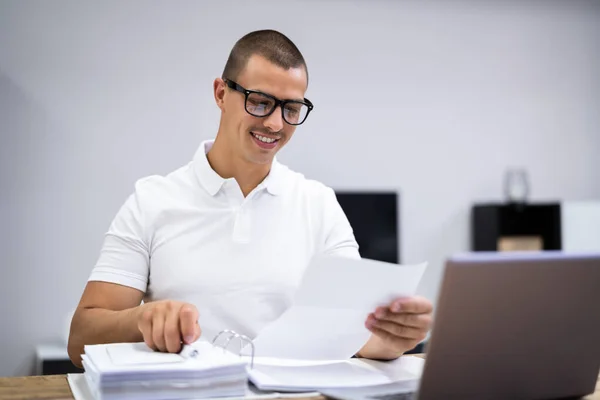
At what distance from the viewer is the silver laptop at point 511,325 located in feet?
3.43

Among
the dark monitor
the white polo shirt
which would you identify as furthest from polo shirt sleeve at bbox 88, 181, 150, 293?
the dark monitor

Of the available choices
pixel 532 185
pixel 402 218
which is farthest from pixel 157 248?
pixel 532 185

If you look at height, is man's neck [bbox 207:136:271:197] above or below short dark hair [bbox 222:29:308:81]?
below

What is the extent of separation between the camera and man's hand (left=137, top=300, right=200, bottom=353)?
128 centimetres

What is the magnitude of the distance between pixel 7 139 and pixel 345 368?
2937 mm

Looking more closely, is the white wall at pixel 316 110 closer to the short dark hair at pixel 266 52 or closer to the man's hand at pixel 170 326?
the short dark hair at pixel 266 52

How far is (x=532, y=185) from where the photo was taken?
4.86m

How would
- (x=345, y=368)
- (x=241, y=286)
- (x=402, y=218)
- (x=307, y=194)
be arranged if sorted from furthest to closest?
(x=402, y=218), (x=307, y=194), (x=241, y=286), (x=345, y=368)

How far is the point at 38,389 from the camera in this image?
4.30ft

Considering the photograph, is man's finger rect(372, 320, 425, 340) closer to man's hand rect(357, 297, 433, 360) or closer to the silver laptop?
man's hand rect(357, 297, 433, 360)

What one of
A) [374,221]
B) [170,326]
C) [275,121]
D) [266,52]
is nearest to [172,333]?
[170,326]

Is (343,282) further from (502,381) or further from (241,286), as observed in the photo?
(241,286)

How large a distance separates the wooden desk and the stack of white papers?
0.07 meters

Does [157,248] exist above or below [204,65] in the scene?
below
